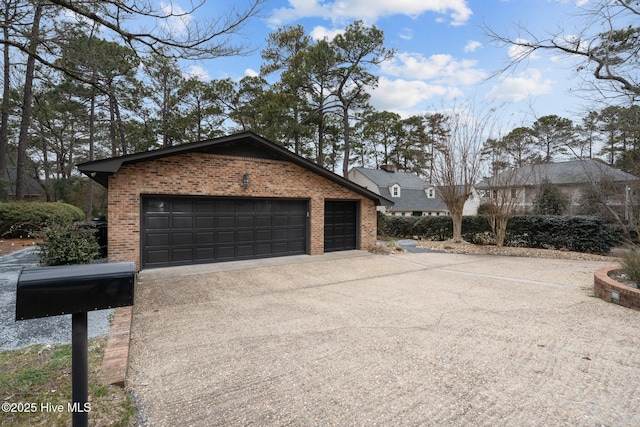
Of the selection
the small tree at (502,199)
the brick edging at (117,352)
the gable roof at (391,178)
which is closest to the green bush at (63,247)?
the brick edging at (117,352)

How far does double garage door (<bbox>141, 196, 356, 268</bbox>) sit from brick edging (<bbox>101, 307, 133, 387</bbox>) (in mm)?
4266

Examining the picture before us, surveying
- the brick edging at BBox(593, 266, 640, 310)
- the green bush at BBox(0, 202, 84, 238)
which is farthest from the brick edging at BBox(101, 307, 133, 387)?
the green bush at BBox(0, 202, 84, 238)

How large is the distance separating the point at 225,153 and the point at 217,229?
227cm

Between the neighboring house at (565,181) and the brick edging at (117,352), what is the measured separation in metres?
11.2

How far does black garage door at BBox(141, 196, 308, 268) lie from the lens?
8.41m

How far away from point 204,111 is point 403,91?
1305 centimetres

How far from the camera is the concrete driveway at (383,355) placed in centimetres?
249

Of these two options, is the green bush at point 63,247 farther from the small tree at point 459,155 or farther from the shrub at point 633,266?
the small tree at point 459,155

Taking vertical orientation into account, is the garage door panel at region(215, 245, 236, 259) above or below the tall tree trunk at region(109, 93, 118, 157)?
below

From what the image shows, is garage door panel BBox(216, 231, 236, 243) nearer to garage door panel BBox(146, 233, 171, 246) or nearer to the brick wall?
the brick wall

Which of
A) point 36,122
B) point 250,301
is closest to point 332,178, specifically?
point 250,301

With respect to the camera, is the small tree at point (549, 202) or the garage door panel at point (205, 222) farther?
the small tree at point (549, 202)

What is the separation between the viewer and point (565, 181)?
24.0 meters

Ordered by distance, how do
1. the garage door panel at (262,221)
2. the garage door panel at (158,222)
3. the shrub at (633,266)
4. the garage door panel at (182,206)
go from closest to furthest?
1. the shrub at (633,266)
2. the garage door panel at (158,222)
3. the garage door panel at (182,206)
4. the garage door panel at (262,221)
